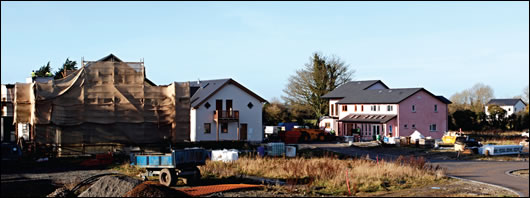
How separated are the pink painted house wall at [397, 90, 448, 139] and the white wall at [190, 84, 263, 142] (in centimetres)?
1450

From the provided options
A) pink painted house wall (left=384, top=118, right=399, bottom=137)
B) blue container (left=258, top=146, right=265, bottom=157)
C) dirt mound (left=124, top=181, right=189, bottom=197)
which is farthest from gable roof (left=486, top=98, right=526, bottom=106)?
dirt mound (left=124, top=181, right=189, bottom=197)

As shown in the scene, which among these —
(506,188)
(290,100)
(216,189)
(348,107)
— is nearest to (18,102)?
(216,189)

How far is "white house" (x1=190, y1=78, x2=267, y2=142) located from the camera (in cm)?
4678

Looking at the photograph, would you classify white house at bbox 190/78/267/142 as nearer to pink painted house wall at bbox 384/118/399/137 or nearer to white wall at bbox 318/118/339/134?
pink painted house wall at bbox 384/118/399/137

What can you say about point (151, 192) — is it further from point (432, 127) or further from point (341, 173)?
point (432, 127)

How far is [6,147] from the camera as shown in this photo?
29.2m

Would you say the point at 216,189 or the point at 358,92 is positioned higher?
the point at 358,92

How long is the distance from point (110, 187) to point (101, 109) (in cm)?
1939

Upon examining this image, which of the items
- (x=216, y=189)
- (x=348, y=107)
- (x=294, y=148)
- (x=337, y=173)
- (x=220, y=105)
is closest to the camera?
(x=216, y=189)

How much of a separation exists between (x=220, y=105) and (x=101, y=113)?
1284 centimetres

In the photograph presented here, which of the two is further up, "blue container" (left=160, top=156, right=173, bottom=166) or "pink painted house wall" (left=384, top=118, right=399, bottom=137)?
"pink painted house wall" (left=384, top=118, right=399, bottom=137)

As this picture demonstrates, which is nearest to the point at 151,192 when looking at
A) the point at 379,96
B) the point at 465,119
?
the point at 379,96

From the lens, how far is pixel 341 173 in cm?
2359

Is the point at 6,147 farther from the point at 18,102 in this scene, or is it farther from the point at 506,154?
the point at 506,154
